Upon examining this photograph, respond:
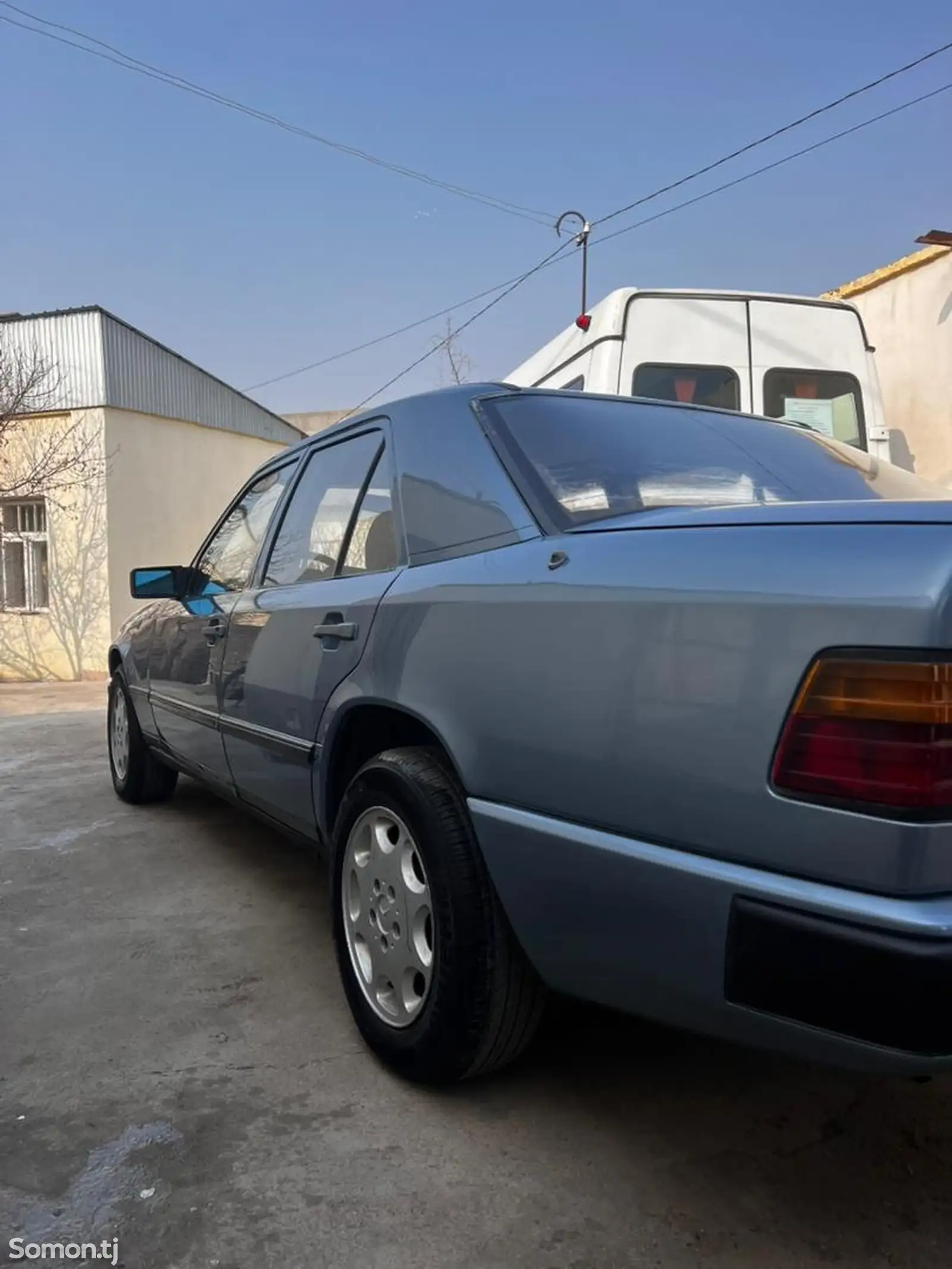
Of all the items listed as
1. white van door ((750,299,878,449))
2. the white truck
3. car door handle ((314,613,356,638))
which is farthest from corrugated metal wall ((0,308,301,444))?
car door handle ((314,613,356,638))

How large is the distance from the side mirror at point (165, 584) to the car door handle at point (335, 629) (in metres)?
1.60

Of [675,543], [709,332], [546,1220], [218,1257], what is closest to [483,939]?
[546,1220]

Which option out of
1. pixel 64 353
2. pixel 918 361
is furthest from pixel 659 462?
pixel 64 353

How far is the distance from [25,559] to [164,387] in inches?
120

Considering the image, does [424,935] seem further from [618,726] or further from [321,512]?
[321,512]

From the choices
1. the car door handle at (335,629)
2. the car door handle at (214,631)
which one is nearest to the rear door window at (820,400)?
the car door handle at (214,631)

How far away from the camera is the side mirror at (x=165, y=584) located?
13.2ft

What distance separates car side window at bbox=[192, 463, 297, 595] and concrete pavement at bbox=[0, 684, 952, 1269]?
132 centimetres

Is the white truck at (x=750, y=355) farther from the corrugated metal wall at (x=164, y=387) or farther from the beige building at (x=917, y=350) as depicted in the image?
the corrugated metal wall at (x=164, y=387)

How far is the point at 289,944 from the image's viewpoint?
318 centimetres

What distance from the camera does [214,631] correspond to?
348 cm

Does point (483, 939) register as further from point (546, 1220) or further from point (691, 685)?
point (691, 685)

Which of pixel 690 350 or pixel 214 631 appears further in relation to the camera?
pixel 690 350

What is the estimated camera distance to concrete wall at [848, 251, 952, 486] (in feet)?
22.1
